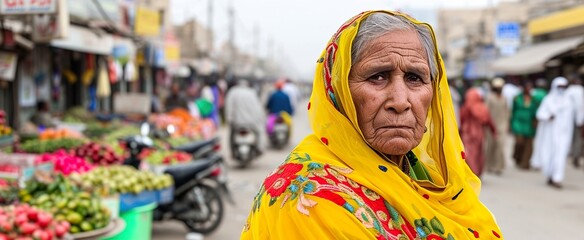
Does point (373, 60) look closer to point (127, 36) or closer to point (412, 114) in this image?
point (412, 114)

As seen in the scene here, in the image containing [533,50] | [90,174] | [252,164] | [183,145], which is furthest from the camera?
[533,50]

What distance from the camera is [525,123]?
1241 centimetres

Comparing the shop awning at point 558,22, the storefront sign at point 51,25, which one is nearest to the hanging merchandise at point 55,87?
the storefront sign at point 51,25

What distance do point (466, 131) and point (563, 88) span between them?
5.41ft

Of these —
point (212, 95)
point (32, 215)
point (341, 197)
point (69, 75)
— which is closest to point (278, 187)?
point (341, 197)

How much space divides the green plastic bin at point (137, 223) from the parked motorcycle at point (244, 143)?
21.3ft

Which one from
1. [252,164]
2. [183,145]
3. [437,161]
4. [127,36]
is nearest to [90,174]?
[183,145]

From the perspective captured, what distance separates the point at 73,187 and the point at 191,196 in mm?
2212

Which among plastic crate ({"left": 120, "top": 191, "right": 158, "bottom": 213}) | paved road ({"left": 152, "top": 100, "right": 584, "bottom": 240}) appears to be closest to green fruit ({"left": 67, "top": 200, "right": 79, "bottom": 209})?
plastic crate ({"left": 120, "top": 191, "right": 158, "bottom": 213})

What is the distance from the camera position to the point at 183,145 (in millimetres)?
9391

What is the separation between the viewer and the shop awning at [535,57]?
17.9 metres

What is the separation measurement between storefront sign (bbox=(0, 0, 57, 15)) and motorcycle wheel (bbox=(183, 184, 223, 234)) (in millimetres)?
2391

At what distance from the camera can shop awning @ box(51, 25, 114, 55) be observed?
9.86 meters

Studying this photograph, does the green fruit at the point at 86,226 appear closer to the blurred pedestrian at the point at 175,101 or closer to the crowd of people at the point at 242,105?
the crowd of people at the point at 242,105
